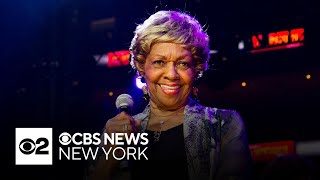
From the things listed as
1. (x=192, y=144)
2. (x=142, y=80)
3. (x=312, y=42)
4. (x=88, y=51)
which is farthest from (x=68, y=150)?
(x=88, y=51)

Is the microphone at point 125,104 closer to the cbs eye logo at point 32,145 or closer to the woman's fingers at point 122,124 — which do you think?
the woman's fingers at point 122,124

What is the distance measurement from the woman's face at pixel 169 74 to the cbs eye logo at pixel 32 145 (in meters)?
0.85

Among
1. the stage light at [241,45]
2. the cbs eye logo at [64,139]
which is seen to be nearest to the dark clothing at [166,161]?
the cbs eye logo at [64,139]

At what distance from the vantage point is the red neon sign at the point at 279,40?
398 cm

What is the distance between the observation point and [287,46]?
411 cm

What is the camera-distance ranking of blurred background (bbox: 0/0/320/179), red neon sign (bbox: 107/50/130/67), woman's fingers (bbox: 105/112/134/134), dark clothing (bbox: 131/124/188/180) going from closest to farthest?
1. woman's fingers (bbox: 105/112/134/134)
2. dark clothing (bbox: 131/124/188/180)
3. blurred background (bbox: 0/0/320/179)
4. red neon sign (bbox: 107/50/130/67)

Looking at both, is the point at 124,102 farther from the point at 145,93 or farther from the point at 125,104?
the point at 145,93

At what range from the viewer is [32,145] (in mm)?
3100

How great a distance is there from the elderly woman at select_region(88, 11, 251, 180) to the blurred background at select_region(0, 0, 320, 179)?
20 centimetres

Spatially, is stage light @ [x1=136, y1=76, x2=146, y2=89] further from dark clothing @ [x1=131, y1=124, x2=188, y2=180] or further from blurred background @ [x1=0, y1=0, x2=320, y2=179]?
dark clothing @ [x1=131, y1=124, x2=188, y2=180]

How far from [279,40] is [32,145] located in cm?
216

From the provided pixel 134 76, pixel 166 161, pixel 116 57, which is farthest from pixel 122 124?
pixel 116 57

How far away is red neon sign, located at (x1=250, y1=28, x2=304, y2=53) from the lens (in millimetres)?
3979

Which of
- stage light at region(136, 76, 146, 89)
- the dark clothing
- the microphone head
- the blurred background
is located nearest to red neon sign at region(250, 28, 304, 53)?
the blurred background
